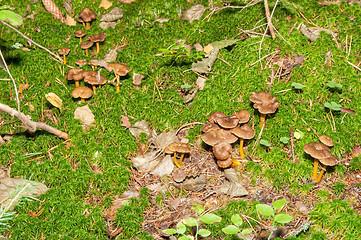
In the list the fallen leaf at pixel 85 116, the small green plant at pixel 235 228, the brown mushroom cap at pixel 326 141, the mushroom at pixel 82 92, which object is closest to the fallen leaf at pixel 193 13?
the mushroom at pixel 82 92

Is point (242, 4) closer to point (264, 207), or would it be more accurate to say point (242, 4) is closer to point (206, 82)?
point (206, 82)

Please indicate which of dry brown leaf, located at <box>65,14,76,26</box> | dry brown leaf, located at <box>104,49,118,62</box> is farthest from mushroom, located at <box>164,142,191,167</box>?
dry brown leaf, located at <box>65,14,76,26</box>

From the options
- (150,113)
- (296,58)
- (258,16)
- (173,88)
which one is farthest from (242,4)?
(150,113)

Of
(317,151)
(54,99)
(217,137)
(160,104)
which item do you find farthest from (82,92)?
(317,151)

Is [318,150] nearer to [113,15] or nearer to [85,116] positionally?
[85,116]

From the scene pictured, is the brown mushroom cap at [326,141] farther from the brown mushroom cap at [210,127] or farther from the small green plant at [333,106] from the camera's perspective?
the brown mushroom cap at [210,127]

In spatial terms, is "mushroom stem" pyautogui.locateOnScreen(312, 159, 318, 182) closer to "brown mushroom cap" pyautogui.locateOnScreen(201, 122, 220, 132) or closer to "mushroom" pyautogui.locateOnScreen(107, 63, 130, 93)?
"brown mushroom cap" pyautogui.locateOnScreen(201, 122, 220, 132)
